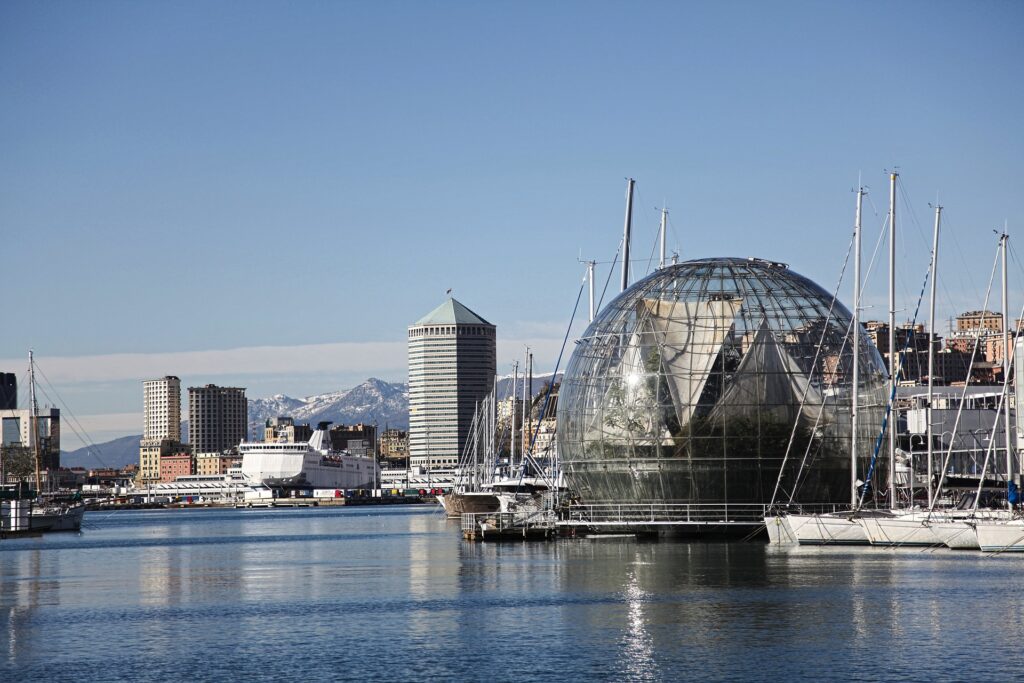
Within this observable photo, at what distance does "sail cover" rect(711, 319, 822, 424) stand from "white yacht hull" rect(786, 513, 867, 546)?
10268 mm

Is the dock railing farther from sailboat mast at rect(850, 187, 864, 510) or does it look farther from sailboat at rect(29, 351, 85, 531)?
sailboat at rect(29, 351, 85, 531)

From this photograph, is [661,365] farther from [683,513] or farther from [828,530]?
[828,530]

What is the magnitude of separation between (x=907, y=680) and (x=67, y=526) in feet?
377

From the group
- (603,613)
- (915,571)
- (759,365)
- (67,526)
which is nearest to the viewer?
(603,613)

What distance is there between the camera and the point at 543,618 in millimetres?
42500

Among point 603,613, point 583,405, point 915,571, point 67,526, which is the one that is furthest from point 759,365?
point 67,526

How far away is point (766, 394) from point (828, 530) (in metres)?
12.0

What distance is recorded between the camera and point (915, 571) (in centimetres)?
5356

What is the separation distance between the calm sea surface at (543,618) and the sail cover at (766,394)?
26.9 ft

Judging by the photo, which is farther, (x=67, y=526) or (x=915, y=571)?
(x=67, y=526)

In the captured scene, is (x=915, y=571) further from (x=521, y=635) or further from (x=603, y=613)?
(x=521, y=635)

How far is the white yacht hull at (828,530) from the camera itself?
65062 millimetres

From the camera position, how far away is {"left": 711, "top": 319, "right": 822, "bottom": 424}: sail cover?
2990 inches

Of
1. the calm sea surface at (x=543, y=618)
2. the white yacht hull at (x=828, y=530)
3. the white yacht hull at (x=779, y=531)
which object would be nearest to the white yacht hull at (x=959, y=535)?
the calm sea surface at (x=543, y=618)
